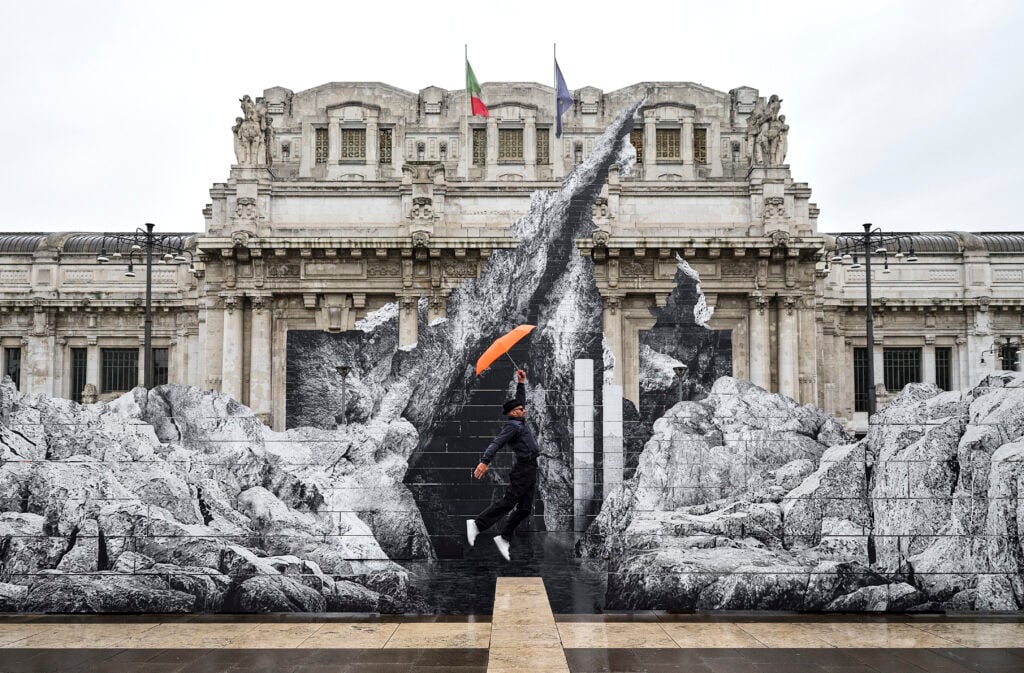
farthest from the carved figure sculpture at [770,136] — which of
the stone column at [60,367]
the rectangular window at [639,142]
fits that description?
the stone column at [60,367]

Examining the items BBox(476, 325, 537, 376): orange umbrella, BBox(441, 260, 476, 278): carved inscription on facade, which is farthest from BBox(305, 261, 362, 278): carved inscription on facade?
BBox(476, 325, 537, 376): orange umbrella

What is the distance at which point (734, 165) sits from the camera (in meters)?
42.1

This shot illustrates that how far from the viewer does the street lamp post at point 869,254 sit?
25.2 m

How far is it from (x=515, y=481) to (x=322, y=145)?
3322 centimetres

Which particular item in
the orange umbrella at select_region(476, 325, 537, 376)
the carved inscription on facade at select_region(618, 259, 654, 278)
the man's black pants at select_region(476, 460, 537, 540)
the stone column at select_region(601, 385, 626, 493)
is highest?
the carved inscription on facade at select_region(618, 259, 654, 278)

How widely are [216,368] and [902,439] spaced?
23.8 meters

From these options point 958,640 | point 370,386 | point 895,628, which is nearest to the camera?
point 958,640

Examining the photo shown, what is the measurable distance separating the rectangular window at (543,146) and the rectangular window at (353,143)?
8.51 meters

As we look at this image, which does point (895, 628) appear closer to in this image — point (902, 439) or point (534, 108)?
point (902, 439)

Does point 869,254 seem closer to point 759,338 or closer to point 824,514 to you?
point 759,338

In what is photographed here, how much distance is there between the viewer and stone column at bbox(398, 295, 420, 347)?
29.7m

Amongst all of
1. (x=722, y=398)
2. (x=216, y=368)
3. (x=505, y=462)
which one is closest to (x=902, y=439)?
(x=722, y=398)

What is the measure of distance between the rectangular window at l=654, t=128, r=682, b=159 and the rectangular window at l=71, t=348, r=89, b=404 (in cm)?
2893

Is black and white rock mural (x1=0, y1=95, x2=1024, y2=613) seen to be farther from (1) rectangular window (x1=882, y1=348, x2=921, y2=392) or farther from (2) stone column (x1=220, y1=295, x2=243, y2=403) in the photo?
(1) rectangular window (x1=882, y1=348, x2=921, y2=392)
